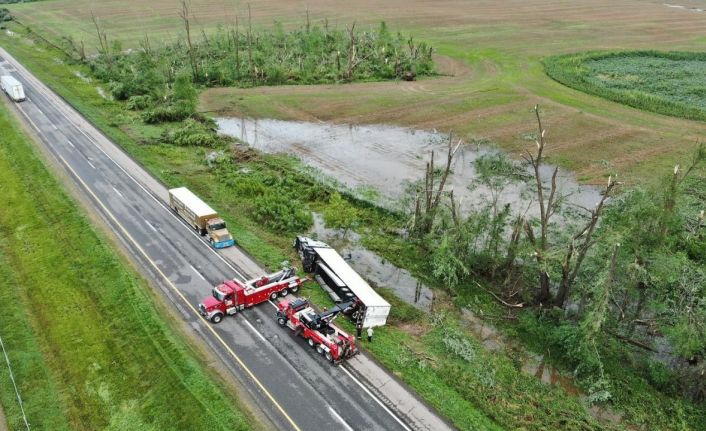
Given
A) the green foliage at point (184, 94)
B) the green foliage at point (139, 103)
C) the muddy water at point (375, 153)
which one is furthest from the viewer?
the green foliage at point (139, 103)

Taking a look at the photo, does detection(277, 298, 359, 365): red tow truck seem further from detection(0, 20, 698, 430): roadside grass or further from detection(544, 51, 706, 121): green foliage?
detection(544, 51, 706, 121): green foliage

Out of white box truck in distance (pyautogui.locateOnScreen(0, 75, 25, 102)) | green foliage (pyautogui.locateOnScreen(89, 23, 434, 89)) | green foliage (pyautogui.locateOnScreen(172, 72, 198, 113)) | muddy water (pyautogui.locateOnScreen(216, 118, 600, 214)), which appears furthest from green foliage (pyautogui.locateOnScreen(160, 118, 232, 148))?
white box truck in distance (pyautogui.locateOnScreen(0, 75, 25, 102))

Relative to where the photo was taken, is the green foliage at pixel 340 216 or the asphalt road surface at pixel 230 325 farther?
the green foliage at pixel 340 216

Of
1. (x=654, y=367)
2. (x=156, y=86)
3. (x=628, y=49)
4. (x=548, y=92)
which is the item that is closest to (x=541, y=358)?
(x=654, y=367)

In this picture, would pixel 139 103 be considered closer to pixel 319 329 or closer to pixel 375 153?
pixel 375 153

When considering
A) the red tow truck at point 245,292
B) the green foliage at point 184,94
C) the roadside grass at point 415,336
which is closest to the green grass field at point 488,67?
the green foliage at point 184,94

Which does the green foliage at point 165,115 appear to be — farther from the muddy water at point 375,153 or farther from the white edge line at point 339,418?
the white edge line at point 339,418

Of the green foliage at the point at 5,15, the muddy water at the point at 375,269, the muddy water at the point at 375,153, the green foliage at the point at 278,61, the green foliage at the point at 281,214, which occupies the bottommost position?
the muddy water at the point at 375,269
